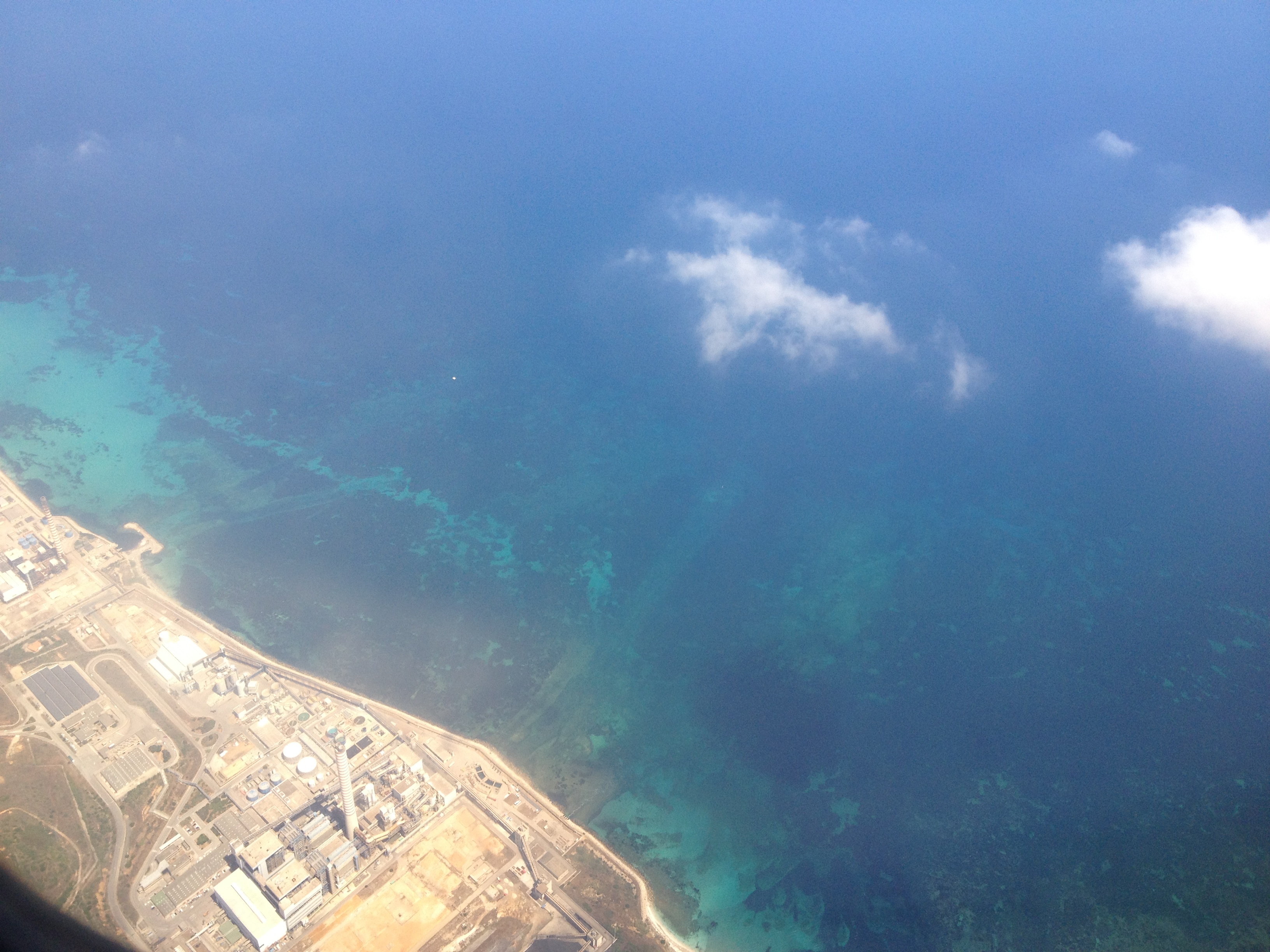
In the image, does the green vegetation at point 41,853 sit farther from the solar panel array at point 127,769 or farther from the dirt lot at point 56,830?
the solar panel array at point 127,769

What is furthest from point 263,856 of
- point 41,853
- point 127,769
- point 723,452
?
point 723,452

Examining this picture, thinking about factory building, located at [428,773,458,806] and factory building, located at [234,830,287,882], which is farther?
factory building, located at [428,773,458,806]

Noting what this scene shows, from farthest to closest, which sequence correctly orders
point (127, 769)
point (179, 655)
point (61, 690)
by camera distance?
point (179, 655) → point (61, 690) → point (127, 769)

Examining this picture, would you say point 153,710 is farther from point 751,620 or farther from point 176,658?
point 751,620

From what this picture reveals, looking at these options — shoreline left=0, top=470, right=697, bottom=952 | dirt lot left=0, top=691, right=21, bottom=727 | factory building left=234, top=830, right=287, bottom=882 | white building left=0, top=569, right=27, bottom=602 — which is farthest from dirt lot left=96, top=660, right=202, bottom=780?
white building left=0, top=569, right=27, bottom=602

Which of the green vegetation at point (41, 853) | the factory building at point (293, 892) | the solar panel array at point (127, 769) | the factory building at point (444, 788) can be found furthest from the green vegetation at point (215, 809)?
the factory building at point (444, 788)

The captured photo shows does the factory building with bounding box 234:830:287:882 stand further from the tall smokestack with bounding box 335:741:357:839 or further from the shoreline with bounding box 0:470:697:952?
the shoreline with bounding box 0:470:697:952

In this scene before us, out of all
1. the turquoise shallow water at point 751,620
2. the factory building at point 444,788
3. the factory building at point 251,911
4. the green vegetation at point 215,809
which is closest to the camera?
the factory building at point 251,911
